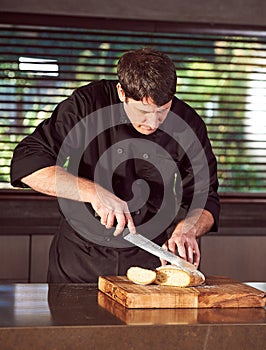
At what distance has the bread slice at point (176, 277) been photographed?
2029mm

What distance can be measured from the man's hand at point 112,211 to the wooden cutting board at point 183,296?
0.15 metres

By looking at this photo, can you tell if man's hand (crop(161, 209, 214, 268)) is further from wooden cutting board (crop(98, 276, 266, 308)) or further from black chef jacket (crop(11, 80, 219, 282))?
wooden cutting board (crop(98, 276, 266, 308))

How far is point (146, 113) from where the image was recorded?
2.32 m

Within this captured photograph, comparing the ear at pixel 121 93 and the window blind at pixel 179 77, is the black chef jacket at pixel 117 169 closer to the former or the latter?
the ear at pixel 121 93

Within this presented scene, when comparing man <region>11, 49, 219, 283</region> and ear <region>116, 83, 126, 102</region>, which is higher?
ear <region>116, 83, 126, 102</region>

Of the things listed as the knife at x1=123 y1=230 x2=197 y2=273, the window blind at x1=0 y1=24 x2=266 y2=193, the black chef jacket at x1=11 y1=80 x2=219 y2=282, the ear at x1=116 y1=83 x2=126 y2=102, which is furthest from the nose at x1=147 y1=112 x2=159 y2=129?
the window blind at x1=0 y1=24 x2=266 y2=193

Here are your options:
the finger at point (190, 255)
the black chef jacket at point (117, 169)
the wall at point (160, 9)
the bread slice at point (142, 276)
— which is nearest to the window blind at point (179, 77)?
the wall at point (160, 9)

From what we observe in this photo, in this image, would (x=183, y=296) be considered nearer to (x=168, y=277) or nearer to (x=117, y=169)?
(x=168, y=277)

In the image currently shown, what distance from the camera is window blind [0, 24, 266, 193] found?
3.98 meters

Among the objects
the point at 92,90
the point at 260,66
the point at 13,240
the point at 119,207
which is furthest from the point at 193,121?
the point at 260,66

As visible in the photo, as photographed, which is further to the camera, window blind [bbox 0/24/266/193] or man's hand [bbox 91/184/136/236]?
window blind [bbox 0/24/266/193]

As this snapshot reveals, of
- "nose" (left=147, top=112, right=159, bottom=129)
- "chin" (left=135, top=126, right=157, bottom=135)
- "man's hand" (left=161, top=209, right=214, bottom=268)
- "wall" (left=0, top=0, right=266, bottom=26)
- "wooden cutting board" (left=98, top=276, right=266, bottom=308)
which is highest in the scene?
"wall" (left=0, top=0, right=266, bottom=26)

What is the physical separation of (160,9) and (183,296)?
2379mm

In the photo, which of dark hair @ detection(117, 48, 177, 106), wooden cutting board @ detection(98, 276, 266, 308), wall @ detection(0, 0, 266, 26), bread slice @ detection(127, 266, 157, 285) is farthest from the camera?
wall @ detection(0, 0, 266, 26)
